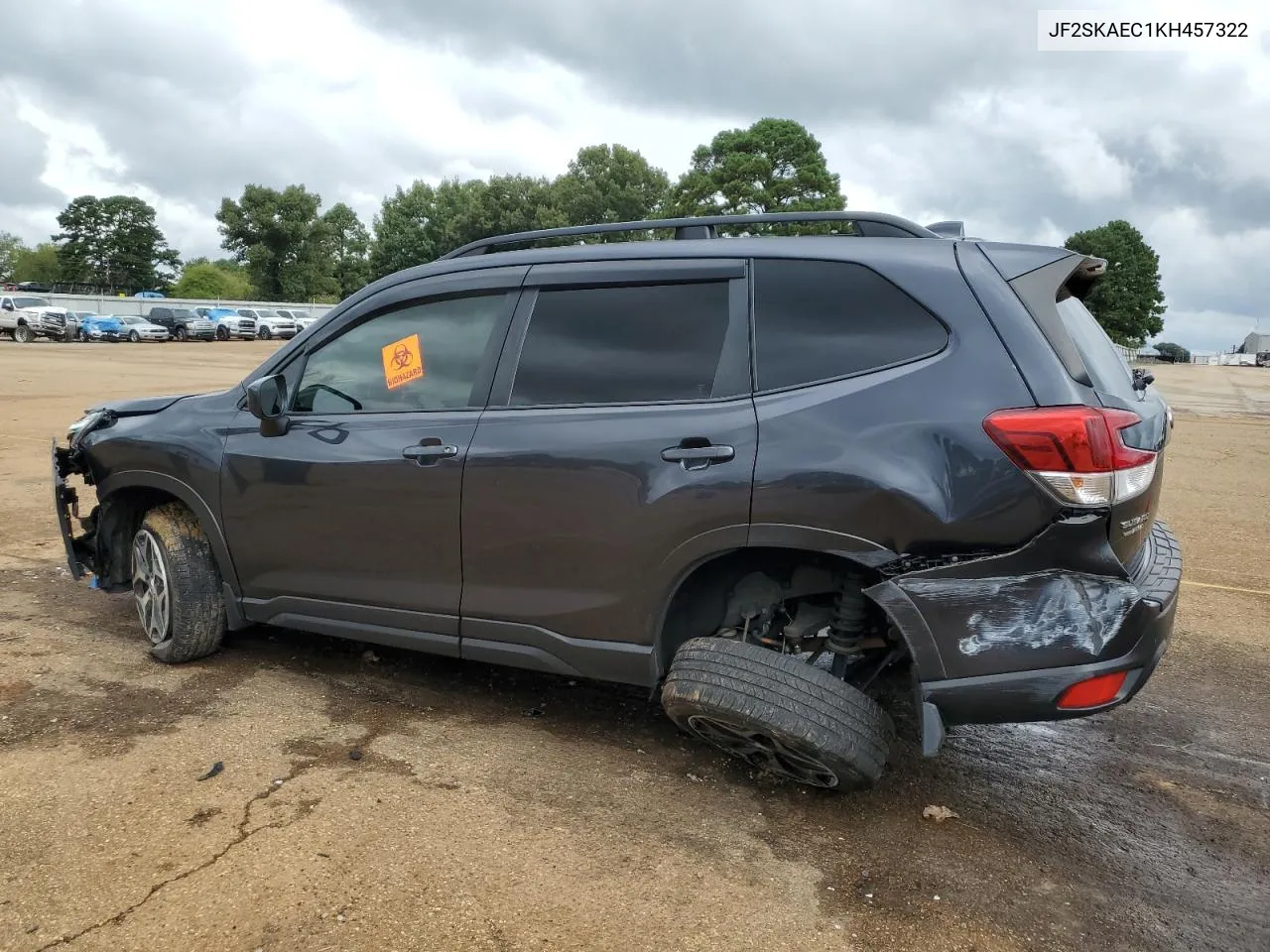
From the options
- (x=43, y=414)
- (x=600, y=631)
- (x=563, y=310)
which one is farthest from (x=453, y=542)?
(x=43, y=414)

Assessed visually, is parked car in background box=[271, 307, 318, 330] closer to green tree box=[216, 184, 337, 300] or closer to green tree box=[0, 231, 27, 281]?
green tree box=[216, 184, 337, 300]

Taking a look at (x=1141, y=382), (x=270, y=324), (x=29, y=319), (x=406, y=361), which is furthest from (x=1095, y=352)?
(x=270, y=324)

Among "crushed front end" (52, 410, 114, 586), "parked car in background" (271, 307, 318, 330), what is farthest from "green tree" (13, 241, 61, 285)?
"crushed front end" (52, 410, 114, 586)

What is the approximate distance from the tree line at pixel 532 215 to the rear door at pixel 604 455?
158 ft

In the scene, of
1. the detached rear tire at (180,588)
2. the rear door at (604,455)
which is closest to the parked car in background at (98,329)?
the detached rear tire at (180,588)

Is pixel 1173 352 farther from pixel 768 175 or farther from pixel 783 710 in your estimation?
pixel 783 710

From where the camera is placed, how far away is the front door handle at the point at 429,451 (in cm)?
347

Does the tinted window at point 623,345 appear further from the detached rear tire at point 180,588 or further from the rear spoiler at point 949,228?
the detached rear tire at point 180,588

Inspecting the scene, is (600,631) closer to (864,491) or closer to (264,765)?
(864,491)

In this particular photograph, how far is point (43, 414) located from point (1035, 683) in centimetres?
1433

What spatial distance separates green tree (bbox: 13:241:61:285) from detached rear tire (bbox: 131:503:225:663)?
105m

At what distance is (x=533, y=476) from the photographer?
330 cm

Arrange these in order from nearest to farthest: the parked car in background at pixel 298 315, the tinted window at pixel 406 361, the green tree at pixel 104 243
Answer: the tinted window at pixel 406 361, the parked car in background at pixel 298 315, the green tree at pixel 104 243

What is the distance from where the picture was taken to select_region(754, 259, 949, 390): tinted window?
A: 2.91m
